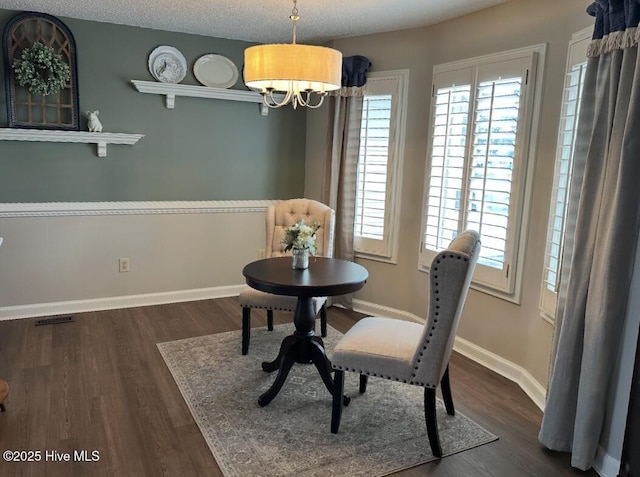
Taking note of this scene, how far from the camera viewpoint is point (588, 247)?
230 cm

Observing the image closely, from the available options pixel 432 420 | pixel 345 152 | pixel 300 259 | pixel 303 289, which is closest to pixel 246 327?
pixel 300 259

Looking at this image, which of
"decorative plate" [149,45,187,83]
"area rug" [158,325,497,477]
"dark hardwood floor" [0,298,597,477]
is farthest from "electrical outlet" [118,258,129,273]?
"decorative plate" [149,45,187,83]

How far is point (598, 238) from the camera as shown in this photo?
2229 mm

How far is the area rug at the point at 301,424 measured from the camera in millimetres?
2369

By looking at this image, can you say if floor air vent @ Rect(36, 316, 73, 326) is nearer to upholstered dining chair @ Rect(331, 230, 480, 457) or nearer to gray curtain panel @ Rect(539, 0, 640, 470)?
upholstered dining chair @ Rect(331, 230, 480, 457)

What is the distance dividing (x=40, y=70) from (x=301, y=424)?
128 inches

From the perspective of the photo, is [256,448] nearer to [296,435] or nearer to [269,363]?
[296,435]

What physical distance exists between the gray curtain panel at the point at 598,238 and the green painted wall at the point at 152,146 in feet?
10.4

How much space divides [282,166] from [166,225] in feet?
4.21

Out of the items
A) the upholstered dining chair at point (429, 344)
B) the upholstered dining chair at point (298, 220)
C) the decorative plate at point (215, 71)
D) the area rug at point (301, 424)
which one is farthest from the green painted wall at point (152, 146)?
the upholstered dining chair at point (429, 344)

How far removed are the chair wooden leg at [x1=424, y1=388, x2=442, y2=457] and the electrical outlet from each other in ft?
10.1

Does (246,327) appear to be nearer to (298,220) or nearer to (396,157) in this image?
(298,220)

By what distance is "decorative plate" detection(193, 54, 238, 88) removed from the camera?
459 centimetres

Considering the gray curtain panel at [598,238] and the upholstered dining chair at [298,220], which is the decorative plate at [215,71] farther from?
the gray curtain panel at [598,238]
